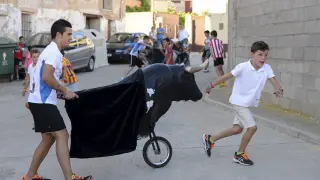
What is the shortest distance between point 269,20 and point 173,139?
4.49m

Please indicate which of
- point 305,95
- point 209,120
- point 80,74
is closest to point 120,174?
point 209,120

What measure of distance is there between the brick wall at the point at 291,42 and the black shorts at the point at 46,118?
5569 millimetres

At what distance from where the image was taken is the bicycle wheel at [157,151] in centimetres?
578

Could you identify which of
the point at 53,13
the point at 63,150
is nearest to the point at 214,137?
the point at 63,150

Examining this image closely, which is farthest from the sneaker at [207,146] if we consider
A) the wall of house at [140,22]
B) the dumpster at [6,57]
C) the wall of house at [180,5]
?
the wall of house at [180,5]

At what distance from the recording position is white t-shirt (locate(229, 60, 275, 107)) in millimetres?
5926

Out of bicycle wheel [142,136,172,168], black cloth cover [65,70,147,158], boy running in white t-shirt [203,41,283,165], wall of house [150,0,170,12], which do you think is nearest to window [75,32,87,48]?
bicycle wheel [142,136,172,168]

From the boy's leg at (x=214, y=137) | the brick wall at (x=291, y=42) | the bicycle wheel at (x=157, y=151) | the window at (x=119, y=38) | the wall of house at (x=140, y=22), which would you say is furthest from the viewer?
the wall of house at (x=140, y=22)

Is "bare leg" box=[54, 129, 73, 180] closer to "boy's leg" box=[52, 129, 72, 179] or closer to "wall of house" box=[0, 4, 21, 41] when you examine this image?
"boy's leg" box=[52, 129, 72, 179]

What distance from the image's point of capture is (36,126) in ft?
15.6

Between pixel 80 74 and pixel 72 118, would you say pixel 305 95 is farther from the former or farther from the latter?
pixel 80 74

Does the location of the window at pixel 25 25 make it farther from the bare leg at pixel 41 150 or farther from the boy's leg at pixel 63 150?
the boy's leg at pixel 63 150

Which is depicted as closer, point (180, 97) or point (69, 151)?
point (69, 151)

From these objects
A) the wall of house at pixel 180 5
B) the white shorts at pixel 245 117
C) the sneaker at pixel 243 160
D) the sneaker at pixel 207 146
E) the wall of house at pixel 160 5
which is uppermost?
the wall of house at pixel 180 5
